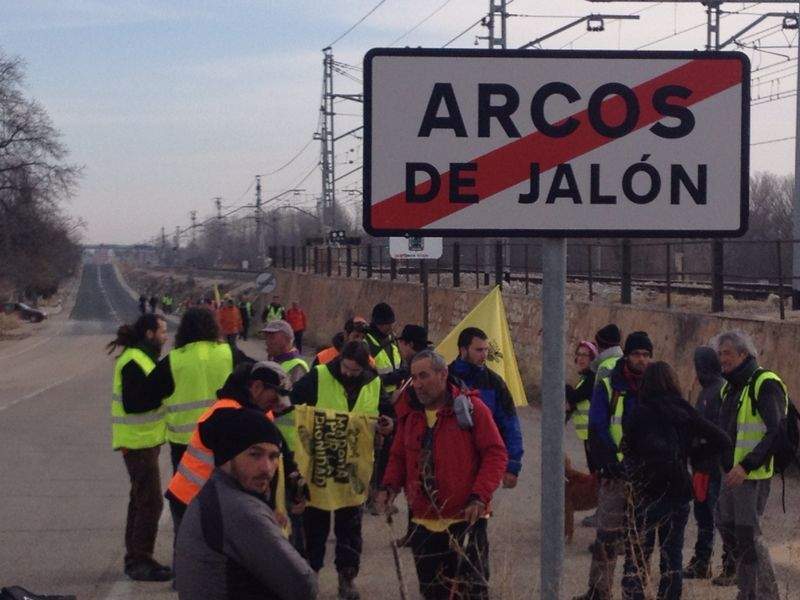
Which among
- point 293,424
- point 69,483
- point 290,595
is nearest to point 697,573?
point 293,424

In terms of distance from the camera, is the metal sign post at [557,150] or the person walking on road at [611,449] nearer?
the metal sign post at [557,150]

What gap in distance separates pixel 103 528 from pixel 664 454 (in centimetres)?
548

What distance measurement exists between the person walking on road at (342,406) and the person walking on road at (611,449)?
1440 millimetres

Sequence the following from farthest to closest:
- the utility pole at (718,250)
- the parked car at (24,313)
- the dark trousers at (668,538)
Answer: the parked car at (24,313), the utility pole at (718,250), the dark trousers at (668,538)

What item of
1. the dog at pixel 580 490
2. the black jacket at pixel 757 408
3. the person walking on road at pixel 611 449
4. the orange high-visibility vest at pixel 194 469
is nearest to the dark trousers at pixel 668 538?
the person walking on road at pixel 611 449

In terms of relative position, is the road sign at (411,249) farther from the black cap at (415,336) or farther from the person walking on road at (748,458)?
the person walking on road at (748,458)

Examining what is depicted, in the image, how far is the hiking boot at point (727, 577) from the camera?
794 cm

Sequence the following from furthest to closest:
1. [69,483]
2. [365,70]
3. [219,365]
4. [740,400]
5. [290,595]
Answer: [69,483] → [219,365] → [740,400] → [290,595] → [365,70]

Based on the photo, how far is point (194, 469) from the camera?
251 inches

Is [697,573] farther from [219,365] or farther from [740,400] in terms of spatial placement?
[219,365]

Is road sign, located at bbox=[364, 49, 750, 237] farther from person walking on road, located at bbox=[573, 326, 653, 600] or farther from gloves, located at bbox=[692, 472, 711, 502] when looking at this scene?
gloves, located at bbox=[692, 472, 711, 502]

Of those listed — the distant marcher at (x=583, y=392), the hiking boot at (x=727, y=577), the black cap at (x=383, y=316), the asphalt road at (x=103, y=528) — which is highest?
the black cap at (x=383, y=316)

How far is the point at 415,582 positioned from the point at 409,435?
238 centimetres

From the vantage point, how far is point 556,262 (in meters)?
3.46
